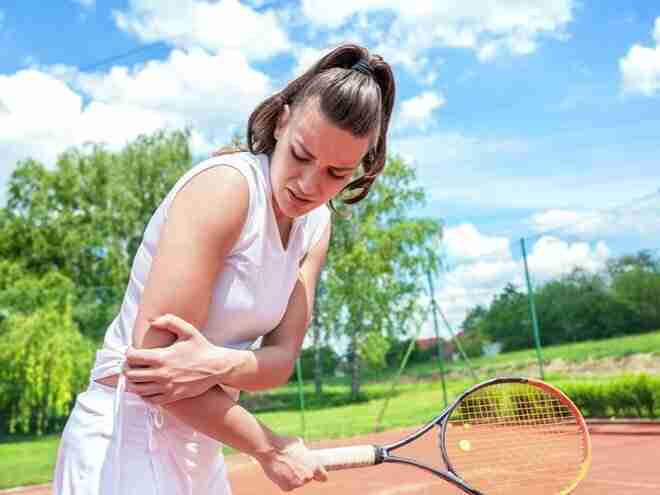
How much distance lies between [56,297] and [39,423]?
2.49 m

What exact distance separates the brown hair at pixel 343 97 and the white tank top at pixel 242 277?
4.3 inches

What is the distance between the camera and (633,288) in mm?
9758

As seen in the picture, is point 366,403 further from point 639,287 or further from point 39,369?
point 639,287

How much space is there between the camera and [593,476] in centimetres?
575

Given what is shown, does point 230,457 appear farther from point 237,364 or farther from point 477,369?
point 237,364

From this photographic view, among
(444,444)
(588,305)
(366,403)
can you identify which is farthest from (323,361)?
(444,444)

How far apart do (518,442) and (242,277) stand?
179 cm

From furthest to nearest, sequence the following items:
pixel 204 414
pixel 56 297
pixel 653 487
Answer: pixel 56 297 < pixel 653 487 < pixel 204 414

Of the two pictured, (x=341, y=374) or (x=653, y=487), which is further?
(x=341, y=374)

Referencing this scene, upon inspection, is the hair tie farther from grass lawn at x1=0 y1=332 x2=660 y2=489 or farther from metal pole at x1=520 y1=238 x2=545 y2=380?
metal pole at x1=520 y1=238 x2=545 y2=380

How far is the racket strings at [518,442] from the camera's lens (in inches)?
93.5

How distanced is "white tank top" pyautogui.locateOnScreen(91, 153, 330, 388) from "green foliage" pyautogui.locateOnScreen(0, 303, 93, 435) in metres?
12.4

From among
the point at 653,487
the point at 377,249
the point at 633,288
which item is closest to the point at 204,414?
the point at 653,487

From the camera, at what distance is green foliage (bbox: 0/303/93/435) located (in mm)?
12992
